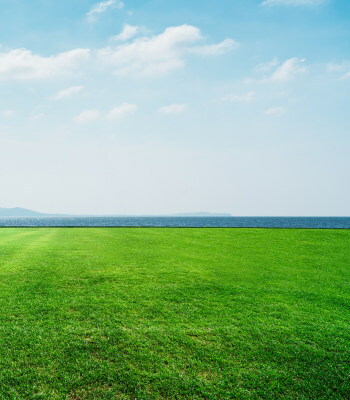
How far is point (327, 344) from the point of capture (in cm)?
486

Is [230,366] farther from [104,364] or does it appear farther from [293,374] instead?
[104,364]

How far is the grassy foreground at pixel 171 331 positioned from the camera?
3750 mm

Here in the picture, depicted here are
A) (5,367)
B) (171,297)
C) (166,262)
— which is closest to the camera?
(5,367)

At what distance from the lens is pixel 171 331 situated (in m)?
5.04

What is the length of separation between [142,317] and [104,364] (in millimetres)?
1518

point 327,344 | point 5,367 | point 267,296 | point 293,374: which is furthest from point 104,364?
point 267,296

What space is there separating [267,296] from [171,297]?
2.67m

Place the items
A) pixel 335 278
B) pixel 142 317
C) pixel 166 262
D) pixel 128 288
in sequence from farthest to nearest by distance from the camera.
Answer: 1. pixel 166 262
2. pixel 335 278
3. pixel 128 288
4. pixel 142 317

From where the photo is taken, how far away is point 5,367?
3.95m

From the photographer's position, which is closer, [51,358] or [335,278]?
[51,358]

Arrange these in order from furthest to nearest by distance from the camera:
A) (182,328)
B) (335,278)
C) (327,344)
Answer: (335,278) → (182,328) → (327,344)

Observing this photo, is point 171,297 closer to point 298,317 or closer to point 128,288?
point 128,288

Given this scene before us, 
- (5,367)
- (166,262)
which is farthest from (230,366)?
(166,262)

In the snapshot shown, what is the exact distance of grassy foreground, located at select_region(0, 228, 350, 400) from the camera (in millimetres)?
3750
